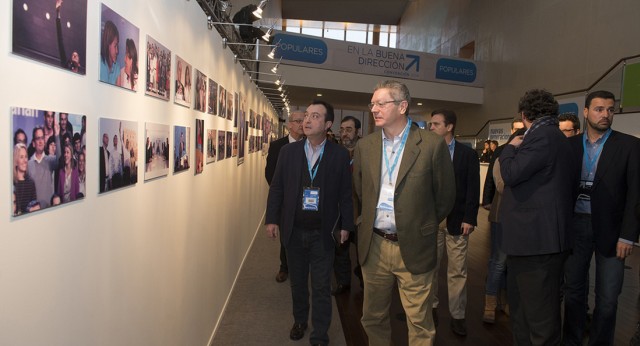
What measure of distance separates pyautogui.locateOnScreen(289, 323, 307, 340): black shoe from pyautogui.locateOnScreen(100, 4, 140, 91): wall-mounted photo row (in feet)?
7.97

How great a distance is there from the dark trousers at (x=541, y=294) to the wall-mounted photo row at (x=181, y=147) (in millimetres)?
2074

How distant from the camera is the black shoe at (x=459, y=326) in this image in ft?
11.6

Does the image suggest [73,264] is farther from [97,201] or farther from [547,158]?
[547,158]

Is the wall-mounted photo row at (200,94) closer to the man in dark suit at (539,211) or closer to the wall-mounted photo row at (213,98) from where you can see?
the wall-mounted photo row at (213,98)

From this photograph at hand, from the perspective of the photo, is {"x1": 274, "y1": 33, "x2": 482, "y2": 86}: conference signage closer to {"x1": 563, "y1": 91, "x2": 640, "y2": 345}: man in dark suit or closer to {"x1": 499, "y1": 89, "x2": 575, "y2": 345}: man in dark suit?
{"x1": 563, "y1": 91, "x2": 640, "y2": 345}: man in dark suit

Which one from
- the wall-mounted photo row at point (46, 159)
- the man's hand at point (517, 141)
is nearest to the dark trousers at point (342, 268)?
the man's hand at point (517, 141)

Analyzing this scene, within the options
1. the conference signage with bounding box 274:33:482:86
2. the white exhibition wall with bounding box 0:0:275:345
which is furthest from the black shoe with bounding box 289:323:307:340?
the conference signage with bounding box 274:33:482:86

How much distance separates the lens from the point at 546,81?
37.4 ft

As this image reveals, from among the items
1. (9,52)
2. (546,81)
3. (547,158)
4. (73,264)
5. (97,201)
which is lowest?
(73,264)

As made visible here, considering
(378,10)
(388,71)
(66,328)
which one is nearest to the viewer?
(66,328)

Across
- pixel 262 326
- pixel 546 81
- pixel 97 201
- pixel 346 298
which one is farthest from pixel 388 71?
pixel 97 201

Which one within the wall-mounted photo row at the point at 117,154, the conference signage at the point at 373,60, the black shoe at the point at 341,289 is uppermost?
the conference signage at the point at 373,60

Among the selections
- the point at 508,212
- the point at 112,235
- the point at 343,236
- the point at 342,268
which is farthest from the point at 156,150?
the point at 342,268

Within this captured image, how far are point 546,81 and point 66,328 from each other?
12.6 meters
